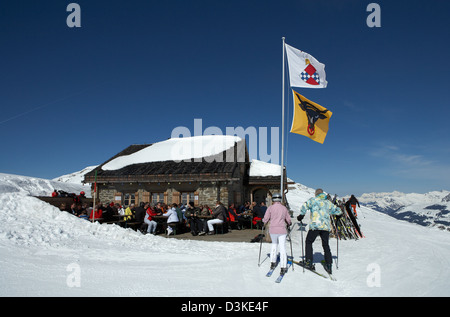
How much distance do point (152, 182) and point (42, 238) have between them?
1018cm

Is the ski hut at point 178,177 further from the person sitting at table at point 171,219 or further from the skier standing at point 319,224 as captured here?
the skier standing at point 319,224

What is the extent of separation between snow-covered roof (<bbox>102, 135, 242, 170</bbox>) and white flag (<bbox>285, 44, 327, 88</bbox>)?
10610 millimetres

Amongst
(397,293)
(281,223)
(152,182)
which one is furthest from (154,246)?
(152,182)

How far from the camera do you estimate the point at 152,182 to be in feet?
55.5

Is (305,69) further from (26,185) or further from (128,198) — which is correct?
(26,185)

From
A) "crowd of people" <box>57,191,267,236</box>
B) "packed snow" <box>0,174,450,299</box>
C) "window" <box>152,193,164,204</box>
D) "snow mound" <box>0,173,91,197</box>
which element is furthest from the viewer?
"snow mound" <box>0,173,91,197</box>

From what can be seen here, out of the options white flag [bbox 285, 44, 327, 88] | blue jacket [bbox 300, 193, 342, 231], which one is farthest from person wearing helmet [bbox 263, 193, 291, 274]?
white flag [bbox 285, 44, 327, 88]

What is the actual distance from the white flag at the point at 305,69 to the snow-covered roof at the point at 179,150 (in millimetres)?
10610

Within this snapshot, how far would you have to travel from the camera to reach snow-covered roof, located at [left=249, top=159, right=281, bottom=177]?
21.4 metres

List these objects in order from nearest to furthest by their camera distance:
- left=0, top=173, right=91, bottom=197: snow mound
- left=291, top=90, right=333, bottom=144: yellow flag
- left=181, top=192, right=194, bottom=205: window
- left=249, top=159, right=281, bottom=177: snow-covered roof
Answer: left=291, top=90, right=333, bottom=144: yellow flag
left=181, top=192, right=194, bottom=205: window
left=0, top=173, right=91, bottom=197: snow mound
left=249, top=159, right=281, bottom=177: snow-covered roof

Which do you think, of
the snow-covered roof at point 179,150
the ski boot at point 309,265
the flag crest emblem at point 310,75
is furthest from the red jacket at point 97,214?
the flag crest emblem at point 310,75

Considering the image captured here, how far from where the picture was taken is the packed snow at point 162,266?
417 centimetres

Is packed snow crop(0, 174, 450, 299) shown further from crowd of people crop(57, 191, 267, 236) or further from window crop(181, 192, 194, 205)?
window crop(181, 192, 194, 205)
